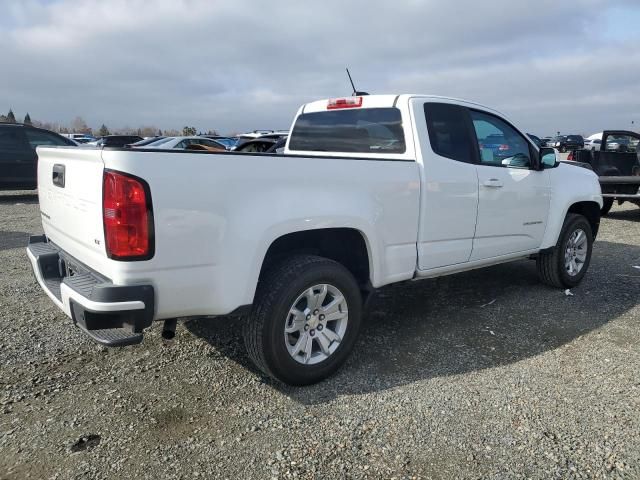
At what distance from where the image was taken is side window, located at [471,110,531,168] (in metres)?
4.33

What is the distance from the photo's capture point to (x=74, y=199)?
287 cm

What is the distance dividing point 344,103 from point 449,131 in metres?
0.99

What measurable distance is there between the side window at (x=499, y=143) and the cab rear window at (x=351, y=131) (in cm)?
83

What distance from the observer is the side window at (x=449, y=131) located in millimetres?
3914

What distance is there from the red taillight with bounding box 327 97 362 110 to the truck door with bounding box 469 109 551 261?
1.00m

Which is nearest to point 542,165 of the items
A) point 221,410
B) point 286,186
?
point 286,186

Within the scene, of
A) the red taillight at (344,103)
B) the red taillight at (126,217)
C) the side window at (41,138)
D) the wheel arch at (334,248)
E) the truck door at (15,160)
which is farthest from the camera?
the side window at (41,138)

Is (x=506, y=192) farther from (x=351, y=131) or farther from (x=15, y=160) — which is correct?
(x=15, y=160)

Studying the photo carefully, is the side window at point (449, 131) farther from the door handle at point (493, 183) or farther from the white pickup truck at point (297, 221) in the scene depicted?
the door handle at point (493, 183)

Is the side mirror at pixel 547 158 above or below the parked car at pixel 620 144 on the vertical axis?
below

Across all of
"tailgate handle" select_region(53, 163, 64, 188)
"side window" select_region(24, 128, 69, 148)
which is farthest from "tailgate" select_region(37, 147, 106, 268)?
"side window" select_region(24, 128, 69, 148)

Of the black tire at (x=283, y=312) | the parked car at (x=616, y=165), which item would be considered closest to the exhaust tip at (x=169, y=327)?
the black tire at (x=283, y=312)

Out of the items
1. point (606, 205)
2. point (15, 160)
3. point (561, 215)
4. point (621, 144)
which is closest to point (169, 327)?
point (561, 215)

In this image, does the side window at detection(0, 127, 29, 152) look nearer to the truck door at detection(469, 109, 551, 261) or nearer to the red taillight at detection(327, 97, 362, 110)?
the red taillight at detection(327, 97, 362, 110)
